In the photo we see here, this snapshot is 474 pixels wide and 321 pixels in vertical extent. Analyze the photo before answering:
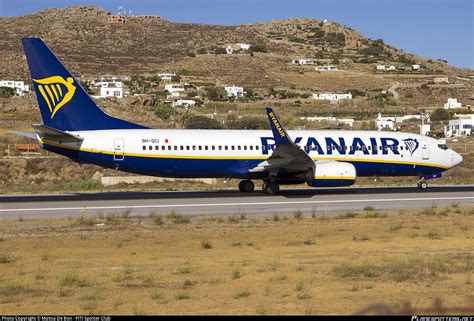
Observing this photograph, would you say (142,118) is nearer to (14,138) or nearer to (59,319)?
(14,138)

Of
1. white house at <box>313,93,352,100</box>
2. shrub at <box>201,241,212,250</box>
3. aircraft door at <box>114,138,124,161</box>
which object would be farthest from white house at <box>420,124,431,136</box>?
shrub at <box>201,241,212,250</box>

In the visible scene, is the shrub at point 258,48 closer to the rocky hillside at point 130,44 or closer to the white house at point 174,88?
the rocky hillside at point 130,44

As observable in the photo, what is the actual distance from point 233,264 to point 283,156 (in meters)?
18.9

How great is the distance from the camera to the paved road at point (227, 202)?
31750 millimetres

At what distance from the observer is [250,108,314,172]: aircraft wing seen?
3712 centimetres

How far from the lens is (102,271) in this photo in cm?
1870

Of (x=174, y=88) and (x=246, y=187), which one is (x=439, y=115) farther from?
(x=246, y=187)

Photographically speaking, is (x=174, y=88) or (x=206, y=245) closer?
(x=206, y=245)

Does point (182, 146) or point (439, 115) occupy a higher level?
point (439, 115)

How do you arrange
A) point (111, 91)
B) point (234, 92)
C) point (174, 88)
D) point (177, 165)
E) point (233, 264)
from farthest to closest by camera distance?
point (174, 88) < point (234, 92) < point (111, 91) < point (177, 165) < point (233, 264)

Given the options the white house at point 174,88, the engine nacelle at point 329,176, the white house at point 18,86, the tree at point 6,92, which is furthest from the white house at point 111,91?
the engine nacelle at point 329,176

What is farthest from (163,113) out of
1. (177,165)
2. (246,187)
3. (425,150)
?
(177,165)

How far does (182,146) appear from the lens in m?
37.8

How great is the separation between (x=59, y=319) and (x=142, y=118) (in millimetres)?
70744
